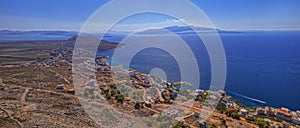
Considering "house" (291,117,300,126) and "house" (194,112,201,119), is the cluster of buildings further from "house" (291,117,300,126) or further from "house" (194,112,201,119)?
"house" (194,112,201,119)

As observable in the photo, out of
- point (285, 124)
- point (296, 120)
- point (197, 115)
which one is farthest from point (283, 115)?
point (197, 115)

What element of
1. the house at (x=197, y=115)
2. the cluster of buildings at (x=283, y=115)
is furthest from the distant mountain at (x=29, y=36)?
the cluster of buildings at (x=283, y=115)

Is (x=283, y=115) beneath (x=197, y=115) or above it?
beneath

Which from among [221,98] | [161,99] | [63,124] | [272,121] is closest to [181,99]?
[161,99]

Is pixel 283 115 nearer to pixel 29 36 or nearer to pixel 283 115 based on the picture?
pixel 283 115

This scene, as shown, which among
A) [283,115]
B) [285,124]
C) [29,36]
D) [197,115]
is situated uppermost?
[29,36]

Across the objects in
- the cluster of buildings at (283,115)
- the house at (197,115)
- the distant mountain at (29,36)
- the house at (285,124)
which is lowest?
the house at (285,124)

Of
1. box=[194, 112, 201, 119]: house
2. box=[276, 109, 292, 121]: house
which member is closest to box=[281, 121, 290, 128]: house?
box=[276, 109, 292, 121]: house

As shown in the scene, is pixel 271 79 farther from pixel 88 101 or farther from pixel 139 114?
pixel 88 101

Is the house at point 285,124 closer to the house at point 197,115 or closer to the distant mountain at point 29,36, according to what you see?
the house at point 197,115

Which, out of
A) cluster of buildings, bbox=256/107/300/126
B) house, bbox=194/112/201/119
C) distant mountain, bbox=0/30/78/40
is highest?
distant mountain, bbox=0/30/78/40

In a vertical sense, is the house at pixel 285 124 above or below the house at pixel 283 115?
below
